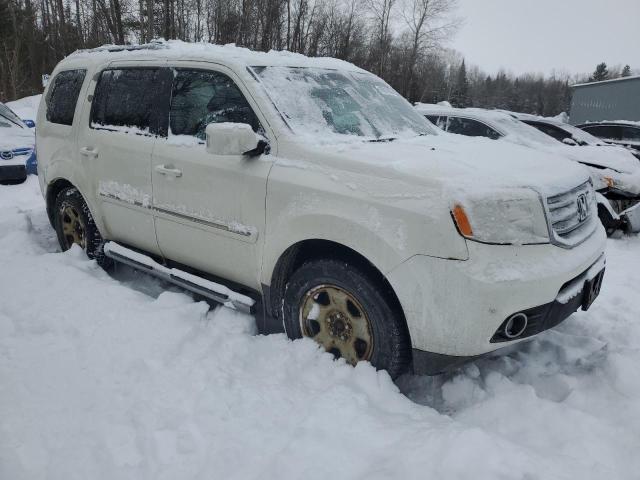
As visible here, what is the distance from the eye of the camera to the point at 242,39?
32375mm

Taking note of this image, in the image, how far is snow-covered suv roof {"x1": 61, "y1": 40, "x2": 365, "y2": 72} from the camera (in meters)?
3.31

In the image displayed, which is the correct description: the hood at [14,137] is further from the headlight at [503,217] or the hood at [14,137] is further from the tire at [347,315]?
the headlight at [503,217]

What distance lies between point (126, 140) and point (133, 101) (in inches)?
12.8

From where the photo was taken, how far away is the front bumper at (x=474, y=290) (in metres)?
2.27

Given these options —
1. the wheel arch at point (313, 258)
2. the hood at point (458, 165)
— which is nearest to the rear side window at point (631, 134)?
the hood at point (458, 165)

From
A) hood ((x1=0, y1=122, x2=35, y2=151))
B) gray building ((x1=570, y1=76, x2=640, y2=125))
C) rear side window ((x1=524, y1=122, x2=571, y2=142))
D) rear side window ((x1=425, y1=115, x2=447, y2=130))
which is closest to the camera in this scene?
rear side window ((x1=425, y1=115, x2=447, y2=130))

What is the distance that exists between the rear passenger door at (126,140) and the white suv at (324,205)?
15 millimetres

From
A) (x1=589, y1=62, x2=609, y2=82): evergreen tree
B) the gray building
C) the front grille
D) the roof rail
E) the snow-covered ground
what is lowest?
the snow-covered ground

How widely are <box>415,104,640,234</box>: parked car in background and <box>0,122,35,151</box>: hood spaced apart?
6.83 m

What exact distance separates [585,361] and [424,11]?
138 feet

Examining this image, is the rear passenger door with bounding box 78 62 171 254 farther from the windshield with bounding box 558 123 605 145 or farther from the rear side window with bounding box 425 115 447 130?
the windshield with bounding box 558 123 605 145

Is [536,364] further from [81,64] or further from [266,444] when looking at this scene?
[81,64]

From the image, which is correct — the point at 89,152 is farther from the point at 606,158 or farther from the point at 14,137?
the point at 606,158

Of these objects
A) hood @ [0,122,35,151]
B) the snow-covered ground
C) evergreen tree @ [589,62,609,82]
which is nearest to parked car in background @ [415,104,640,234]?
the snow-covered ground
